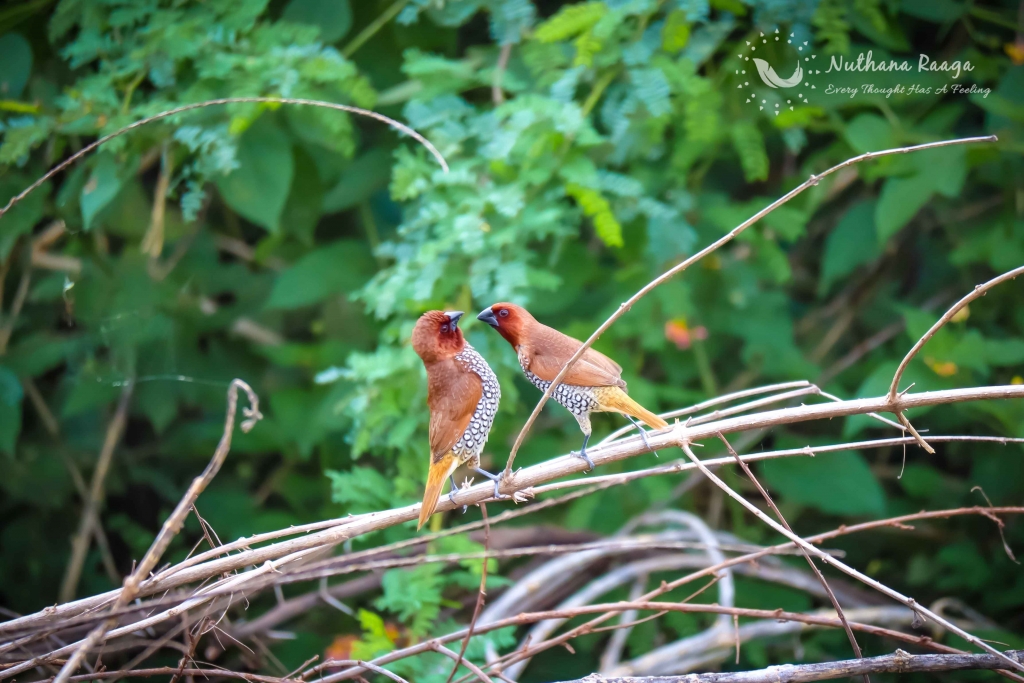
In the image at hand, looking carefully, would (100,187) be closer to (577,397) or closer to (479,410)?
(479,410)

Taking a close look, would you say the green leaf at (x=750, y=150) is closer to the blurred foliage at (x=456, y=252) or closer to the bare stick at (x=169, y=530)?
the blurred foliage at (x=456, y=252)

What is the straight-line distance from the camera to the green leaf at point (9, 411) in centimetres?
254

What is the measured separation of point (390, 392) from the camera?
223 centimetres

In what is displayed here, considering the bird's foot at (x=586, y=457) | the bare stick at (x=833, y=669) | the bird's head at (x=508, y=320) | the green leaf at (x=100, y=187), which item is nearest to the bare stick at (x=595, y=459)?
the bird's foot at (x=586, y=457)

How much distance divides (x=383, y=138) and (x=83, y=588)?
7.99 ft

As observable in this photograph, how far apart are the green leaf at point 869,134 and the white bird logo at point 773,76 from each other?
287mm

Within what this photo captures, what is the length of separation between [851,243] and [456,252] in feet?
6.03

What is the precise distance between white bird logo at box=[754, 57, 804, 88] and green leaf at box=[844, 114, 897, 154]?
0.94ft

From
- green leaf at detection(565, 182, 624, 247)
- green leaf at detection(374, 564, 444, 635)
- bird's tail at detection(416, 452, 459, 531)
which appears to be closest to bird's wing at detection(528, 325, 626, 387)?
bird's tail at detection(416, 452, 459, 531)

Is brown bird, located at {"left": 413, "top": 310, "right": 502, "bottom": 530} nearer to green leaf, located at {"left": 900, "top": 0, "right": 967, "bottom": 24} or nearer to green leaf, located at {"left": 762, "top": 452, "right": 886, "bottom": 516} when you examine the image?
green leaf, located at {"left": 762, "top": 452, "right": 886, "bottom": 516}

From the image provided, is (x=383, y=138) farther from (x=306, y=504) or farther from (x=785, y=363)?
(x=785, y=363)

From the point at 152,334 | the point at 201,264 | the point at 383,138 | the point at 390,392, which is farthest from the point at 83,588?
the point at 383,138

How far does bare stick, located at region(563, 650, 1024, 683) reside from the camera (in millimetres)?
1478

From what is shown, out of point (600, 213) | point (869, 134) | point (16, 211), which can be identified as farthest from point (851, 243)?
point (16, 211)
